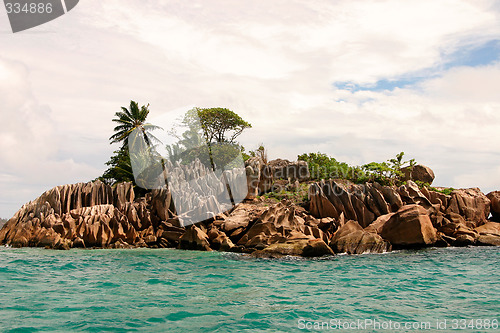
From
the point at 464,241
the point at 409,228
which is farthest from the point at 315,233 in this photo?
the point at 464,241

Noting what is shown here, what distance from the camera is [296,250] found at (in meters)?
20.9

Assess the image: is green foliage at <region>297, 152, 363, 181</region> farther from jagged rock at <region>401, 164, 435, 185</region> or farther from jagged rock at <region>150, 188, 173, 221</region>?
jagged rock at <region>150, 188, 173, 221</region>

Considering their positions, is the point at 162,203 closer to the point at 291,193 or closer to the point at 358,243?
the point at 291,193

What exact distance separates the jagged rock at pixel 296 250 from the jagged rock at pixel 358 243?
1622mm

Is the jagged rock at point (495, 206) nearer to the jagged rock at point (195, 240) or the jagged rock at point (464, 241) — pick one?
the jagged rock at point (464, 241)

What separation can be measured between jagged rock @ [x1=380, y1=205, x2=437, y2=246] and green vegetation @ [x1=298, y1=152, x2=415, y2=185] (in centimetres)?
1158

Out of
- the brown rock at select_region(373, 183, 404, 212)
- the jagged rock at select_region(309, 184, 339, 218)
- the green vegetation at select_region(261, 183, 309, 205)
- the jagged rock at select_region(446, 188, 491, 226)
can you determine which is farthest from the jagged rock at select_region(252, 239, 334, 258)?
the jagged rock at select_region(446, 188, 491, 226)

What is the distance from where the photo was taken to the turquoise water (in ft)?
31.7

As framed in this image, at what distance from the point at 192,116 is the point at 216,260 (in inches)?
1209

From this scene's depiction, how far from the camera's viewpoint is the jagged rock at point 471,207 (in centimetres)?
2864

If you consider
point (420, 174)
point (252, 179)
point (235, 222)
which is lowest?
point (235, 222)

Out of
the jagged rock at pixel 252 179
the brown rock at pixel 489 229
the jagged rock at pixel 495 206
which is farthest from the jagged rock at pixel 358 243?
the jagged rock at pixel 495 206

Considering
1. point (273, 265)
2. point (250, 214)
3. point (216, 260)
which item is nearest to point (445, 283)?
point (273, 265)

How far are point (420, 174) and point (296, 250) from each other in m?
22.8
